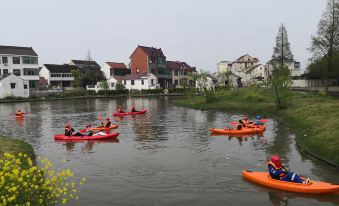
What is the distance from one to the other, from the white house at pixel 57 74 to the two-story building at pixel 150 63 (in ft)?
62.5

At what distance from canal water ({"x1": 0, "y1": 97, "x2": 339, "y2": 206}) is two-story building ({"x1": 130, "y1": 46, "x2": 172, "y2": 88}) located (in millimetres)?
70118

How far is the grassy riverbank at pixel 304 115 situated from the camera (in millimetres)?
21312

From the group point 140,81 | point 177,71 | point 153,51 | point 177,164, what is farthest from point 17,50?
point 177,164

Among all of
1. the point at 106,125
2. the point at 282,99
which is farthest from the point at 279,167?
the point at 282,99

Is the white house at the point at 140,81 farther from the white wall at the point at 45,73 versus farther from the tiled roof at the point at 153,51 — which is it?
the white wall at the point at 45,73

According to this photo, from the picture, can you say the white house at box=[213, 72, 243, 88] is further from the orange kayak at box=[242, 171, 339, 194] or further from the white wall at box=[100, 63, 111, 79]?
the orange kayak at box=[242, 171, 339, 194]

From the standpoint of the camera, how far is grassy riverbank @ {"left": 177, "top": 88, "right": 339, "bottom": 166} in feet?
69.9

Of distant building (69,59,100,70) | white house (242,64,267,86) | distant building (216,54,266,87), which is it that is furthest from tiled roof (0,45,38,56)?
white house (242,64,267,86)

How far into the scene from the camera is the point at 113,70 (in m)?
110

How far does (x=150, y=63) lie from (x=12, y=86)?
37918 mm

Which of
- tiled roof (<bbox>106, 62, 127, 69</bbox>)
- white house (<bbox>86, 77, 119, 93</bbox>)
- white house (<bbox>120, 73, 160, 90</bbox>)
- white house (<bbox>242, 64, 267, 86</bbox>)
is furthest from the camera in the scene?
white house (<bbox>242, 64, 267, 86</bbox>)

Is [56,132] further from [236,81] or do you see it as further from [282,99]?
[236,81]

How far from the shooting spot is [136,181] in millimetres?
17859

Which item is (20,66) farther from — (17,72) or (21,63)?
(17,72)
